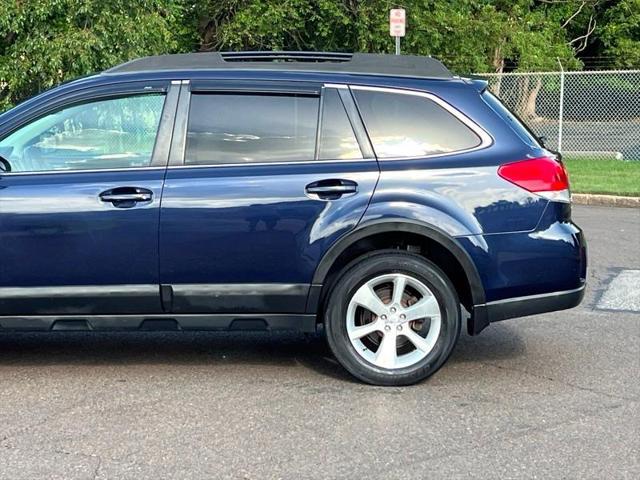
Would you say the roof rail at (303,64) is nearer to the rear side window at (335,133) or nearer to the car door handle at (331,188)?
the rear side window at (335,133)

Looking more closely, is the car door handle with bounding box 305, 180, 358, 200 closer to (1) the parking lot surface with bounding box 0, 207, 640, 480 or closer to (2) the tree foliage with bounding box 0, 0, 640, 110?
(1) the parking lot surface with bounding box 0, 207, 640, 480

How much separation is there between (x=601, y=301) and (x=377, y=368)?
3.07m

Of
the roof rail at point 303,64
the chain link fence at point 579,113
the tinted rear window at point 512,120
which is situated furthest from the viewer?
the chain link fence at point 579,113

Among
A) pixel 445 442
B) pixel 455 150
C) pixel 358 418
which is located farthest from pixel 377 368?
pixel 455 150

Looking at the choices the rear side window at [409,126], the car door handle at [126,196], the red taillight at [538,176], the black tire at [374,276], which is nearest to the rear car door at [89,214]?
the car door handle at [126,196]

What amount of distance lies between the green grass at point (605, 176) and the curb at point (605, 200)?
219 mm

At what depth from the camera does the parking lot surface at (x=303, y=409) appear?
14.3ft

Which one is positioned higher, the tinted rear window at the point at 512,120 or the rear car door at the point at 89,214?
the tinted rear window at the point at 512,120

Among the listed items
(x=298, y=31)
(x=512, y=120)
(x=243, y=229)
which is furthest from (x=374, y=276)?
(x=298, y=31)

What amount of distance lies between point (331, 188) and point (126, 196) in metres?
1.14

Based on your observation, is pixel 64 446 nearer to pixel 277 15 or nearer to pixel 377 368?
pixel 377 368

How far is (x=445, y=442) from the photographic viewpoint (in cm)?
464

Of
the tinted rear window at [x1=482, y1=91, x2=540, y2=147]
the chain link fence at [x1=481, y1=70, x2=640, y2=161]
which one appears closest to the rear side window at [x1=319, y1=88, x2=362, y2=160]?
the tinted rear window at [x1=482, y1=91, x2=540, y2=147]

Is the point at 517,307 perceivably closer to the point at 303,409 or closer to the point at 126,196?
the point at 303,409
